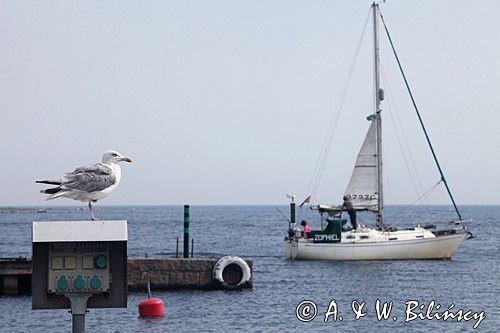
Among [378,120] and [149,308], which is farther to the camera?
[378,120]

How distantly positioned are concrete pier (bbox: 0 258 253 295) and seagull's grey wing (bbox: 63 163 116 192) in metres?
22.8

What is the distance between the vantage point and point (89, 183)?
9805 millimetres

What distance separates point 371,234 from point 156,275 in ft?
68.1

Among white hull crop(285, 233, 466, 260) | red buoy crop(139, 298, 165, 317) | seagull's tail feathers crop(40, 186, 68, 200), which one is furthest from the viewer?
white hull crop(285, 233, 466, 260)

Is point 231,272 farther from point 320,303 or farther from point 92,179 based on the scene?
point 92,179

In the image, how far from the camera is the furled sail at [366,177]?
53.2m

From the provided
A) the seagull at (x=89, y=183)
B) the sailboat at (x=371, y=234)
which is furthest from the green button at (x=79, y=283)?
the sailboat at (x=371, y=234)

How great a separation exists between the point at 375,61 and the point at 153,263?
27.6 meters

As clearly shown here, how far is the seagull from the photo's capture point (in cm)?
979

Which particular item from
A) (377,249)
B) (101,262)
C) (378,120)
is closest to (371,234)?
(377,249)

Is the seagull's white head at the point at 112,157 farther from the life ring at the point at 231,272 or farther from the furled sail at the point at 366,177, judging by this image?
the furled sail at the point at 366,177

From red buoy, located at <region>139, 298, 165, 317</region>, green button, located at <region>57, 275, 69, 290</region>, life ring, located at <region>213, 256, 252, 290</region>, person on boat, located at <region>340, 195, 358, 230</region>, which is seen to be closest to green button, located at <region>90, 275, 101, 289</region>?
green button, located at <region>57, 275, 69, 290</region>

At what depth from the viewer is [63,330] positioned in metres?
26.5

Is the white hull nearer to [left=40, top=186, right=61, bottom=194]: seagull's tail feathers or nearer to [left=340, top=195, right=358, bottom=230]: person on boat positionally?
[left=340, top=195, right=358, bottom=230]: person on boat
